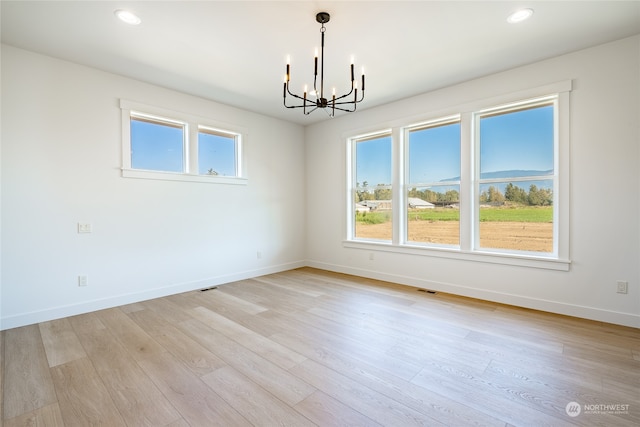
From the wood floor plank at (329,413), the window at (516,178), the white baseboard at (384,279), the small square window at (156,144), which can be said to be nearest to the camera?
the wood floor plank at (329,413)

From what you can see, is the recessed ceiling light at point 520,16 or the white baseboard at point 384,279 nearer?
the recessed ceiling light at point 520,16

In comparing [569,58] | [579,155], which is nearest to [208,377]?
[579,155]

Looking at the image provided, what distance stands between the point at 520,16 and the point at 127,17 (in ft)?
11.5

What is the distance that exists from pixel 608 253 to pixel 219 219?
4.97 metres

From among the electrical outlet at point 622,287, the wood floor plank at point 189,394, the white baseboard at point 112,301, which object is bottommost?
the wood floor plank at point 189,394

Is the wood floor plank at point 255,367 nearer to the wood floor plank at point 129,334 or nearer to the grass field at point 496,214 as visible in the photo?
the wood floor plank at point 129,334

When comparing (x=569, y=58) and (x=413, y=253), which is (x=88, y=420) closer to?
(x=413, y=253)

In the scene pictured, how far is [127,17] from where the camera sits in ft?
8.33

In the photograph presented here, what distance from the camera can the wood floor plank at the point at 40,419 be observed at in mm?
1665

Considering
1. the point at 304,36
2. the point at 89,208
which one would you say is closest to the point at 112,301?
the point at 89,208

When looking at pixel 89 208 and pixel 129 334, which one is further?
pixel 89 208

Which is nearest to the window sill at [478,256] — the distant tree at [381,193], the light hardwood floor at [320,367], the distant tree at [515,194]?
the light hardwood floor at [320,367]

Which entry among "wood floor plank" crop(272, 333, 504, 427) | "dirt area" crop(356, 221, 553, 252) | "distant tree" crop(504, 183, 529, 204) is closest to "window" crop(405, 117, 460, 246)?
"dirt area" crop(356, 221, 553, 252)

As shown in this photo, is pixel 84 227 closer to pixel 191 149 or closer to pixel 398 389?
pixel 191 149
